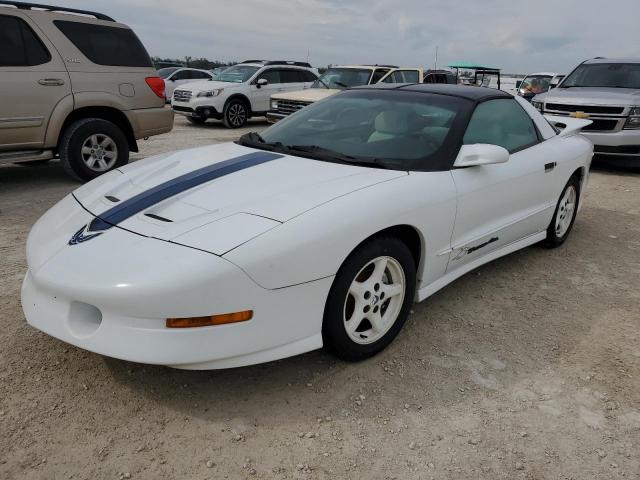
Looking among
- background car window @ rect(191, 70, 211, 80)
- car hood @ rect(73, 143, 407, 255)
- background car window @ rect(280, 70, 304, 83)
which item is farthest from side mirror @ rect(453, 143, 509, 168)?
background car window @ rect(191, 70, 211, 80)

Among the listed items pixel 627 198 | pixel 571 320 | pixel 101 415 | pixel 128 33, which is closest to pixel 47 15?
pixel 128 33

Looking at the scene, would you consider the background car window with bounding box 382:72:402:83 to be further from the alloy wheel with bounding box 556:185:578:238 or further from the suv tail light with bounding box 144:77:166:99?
the alloy wheel with bounding box 556:185:578:238

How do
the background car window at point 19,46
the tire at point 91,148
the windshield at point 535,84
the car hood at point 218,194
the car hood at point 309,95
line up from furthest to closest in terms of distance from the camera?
the windshield at point 535,84 → the car hood at point 309,95 → the tire at point 91,148 → the background car window at point 19,46 → the car hood at point 218,194

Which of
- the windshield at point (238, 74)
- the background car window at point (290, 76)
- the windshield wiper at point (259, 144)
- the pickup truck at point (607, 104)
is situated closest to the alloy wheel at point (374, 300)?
the windshield wiper at point (259, 144)

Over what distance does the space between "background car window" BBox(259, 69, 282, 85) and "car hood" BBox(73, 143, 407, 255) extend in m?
10.8

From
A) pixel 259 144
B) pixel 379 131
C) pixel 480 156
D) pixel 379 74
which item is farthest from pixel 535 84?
pixel 259 144

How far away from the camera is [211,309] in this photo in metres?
2.06

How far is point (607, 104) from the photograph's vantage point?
818 centimetres

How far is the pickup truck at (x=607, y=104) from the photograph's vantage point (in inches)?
317

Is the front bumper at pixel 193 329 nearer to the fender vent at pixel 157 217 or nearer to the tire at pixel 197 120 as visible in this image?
the fender vent at pixel 157 217

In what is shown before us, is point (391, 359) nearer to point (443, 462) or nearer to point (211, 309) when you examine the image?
point (443, 462)

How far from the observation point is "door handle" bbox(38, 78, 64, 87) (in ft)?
18.7

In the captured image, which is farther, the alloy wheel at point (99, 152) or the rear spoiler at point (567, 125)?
the alloy wheel at point (99, 152)

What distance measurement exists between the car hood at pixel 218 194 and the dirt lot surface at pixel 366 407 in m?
0.77
